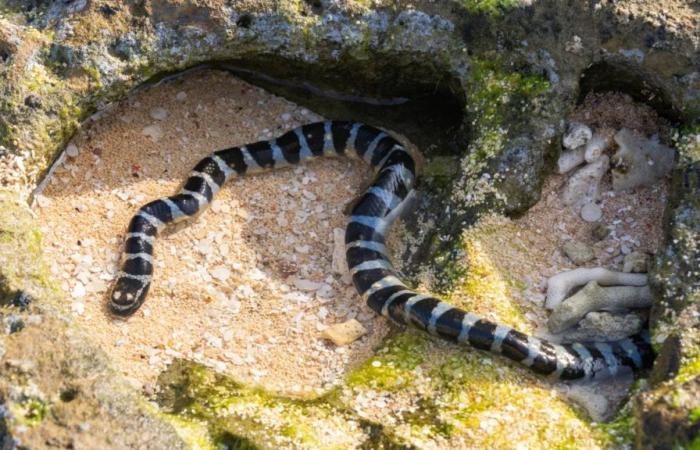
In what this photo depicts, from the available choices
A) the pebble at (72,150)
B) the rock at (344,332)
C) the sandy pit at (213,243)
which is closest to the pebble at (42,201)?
the sandy pit at (213,243)

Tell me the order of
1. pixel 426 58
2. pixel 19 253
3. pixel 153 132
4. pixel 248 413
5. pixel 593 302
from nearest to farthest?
pixel 248 413, pixel 19 253, pixel 593 302, pixel 426 58, pixel 153 132

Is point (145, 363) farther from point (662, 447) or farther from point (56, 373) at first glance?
point (662, 447)

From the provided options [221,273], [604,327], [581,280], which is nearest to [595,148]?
[581,280]

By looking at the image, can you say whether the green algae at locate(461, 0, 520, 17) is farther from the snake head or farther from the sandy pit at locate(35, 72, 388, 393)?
the snake head

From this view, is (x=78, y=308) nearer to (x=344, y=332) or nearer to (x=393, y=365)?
(x=344, y=332)

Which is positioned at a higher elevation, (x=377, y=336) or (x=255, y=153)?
(x=255, y=153)

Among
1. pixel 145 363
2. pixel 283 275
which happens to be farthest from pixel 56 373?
pixel 283 275
